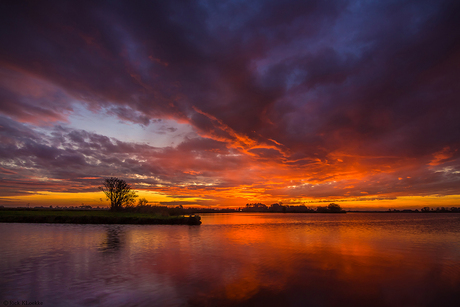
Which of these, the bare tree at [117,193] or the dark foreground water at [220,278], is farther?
the bare tree at [117,193]

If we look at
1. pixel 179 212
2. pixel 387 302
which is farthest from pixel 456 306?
pixel 179 212

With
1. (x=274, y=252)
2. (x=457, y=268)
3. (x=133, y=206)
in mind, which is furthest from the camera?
(x=133, y=206)

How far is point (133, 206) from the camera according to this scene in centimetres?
8981

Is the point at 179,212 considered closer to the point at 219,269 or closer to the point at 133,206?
the point at 133,206

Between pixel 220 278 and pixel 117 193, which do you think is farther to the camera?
pixel 117 193

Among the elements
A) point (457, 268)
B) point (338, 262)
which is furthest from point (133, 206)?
point (457, 268)

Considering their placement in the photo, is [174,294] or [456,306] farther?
[174,294]

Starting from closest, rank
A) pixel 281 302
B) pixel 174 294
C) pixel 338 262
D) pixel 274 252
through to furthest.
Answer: pixel 281 302, pixel 174 294, pixel 338 262, pixel 274 252

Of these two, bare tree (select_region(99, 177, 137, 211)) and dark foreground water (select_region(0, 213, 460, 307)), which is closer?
dark foreground water (select_region(0, 213, 460, 307))

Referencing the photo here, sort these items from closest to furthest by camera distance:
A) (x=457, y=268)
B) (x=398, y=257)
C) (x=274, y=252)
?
(x=457, y=268)
(x=398, y=257)
(x=274, y=252)

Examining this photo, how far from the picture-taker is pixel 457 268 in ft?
59.0

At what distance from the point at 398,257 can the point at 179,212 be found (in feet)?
257

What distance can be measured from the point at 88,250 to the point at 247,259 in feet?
50.2

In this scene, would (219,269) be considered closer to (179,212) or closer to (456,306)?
(456,306)
